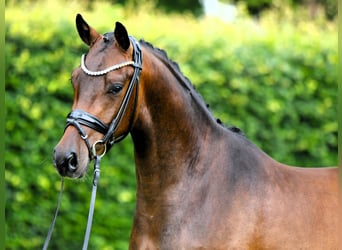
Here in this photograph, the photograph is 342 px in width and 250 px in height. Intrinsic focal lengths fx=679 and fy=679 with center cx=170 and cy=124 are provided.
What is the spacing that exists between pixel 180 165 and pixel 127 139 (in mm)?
3245

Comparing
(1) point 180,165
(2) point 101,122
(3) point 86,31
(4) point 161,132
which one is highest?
(3) point 86,31

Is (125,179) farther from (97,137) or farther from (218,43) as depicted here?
(97,137)

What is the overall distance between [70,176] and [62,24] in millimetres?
3798

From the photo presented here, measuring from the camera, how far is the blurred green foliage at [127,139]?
674 cm

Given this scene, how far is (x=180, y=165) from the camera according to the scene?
3.83m

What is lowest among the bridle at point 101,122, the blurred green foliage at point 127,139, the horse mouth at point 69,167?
the blurred green foliage at point 127,139

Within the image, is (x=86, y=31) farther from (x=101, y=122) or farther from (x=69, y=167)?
(x=69, y=167)

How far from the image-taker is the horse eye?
353 centimetres

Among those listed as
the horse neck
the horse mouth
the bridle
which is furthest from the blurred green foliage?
the horse mouth

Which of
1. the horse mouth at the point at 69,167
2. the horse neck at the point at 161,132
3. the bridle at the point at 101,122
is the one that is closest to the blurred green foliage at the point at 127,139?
the horse neck at the point at 161,132

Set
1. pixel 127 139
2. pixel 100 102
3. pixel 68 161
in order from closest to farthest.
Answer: pixel 68 161, pixel 100 102, pixel 127 139

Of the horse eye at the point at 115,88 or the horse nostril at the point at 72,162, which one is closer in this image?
the horse nostril at the point at 72,162

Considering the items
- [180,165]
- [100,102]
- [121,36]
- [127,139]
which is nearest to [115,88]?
[100,102]

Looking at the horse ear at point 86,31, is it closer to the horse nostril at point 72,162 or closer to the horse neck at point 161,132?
the horse neck at point 161,132
